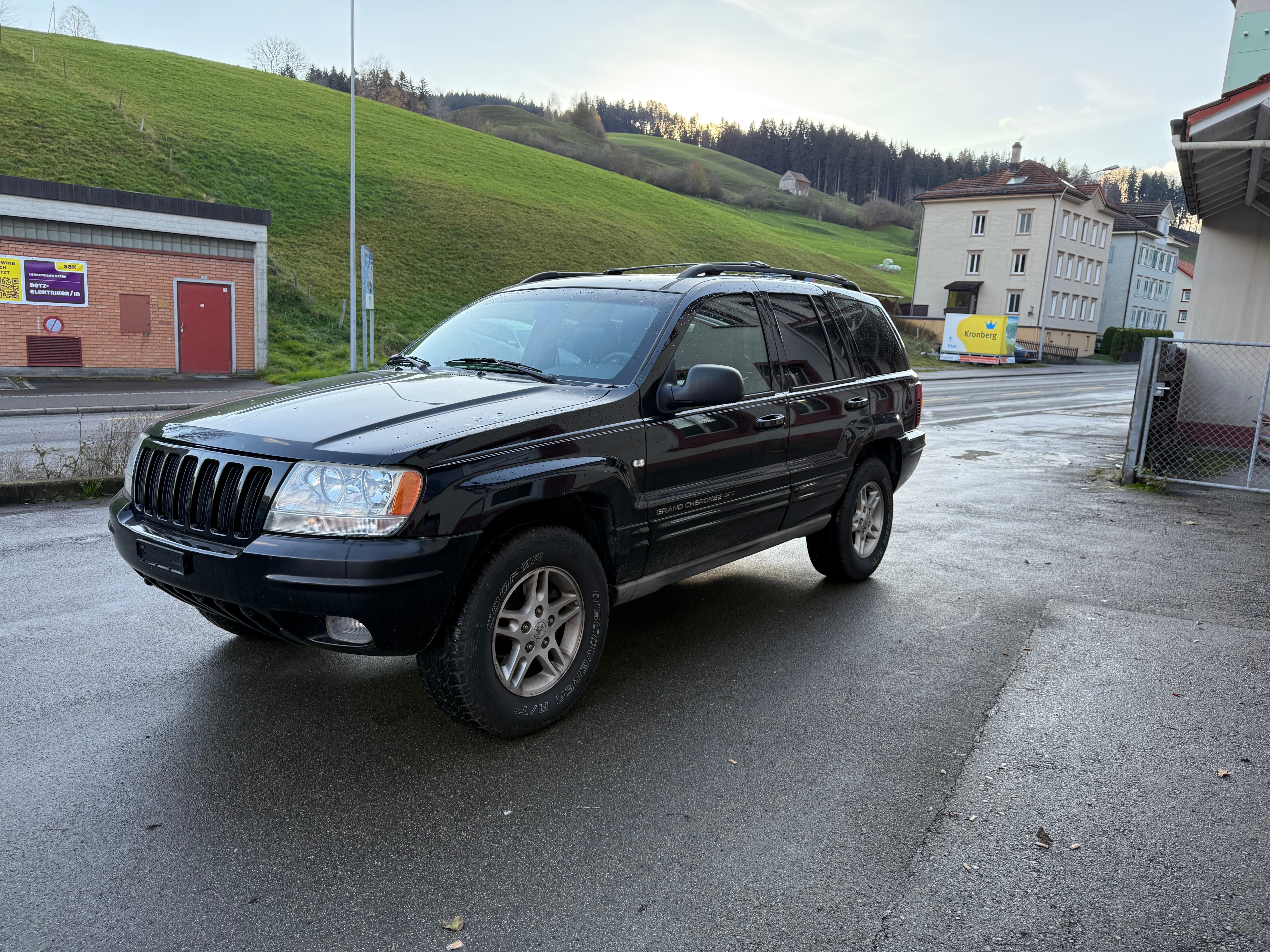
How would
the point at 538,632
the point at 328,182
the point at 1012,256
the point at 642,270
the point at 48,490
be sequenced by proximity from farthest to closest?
the point at 1012,256 → the point at 328,182 → the point at 48,490 → the point at 642,270 → the point at 538,632

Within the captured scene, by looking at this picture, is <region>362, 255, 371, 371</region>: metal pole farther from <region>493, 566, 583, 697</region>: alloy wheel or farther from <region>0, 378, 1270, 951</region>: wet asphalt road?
<region>493, 566, 583, 697</region>: alloy wheel

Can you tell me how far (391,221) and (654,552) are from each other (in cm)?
4120

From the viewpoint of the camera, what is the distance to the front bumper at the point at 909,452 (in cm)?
636

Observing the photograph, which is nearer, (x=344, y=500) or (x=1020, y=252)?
(x=344, y=500)

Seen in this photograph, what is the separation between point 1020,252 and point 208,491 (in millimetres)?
66350

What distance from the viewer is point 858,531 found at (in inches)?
240

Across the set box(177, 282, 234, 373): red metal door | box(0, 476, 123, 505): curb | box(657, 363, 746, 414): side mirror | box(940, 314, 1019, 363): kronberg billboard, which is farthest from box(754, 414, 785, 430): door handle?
box(940, 314, 1019, 363): kronberg billboard

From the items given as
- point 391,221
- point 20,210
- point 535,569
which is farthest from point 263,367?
point 535,569

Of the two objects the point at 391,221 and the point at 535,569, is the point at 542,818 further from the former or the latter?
the point at 391,221

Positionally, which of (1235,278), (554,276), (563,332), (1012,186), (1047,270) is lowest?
(563,332)

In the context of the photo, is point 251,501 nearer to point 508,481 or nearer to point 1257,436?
point 508,481

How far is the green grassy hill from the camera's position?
1229 inches

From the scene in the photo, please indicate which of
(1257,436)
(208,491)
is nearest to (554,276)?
(208,491)

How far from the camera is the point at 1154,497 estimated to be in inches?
392
